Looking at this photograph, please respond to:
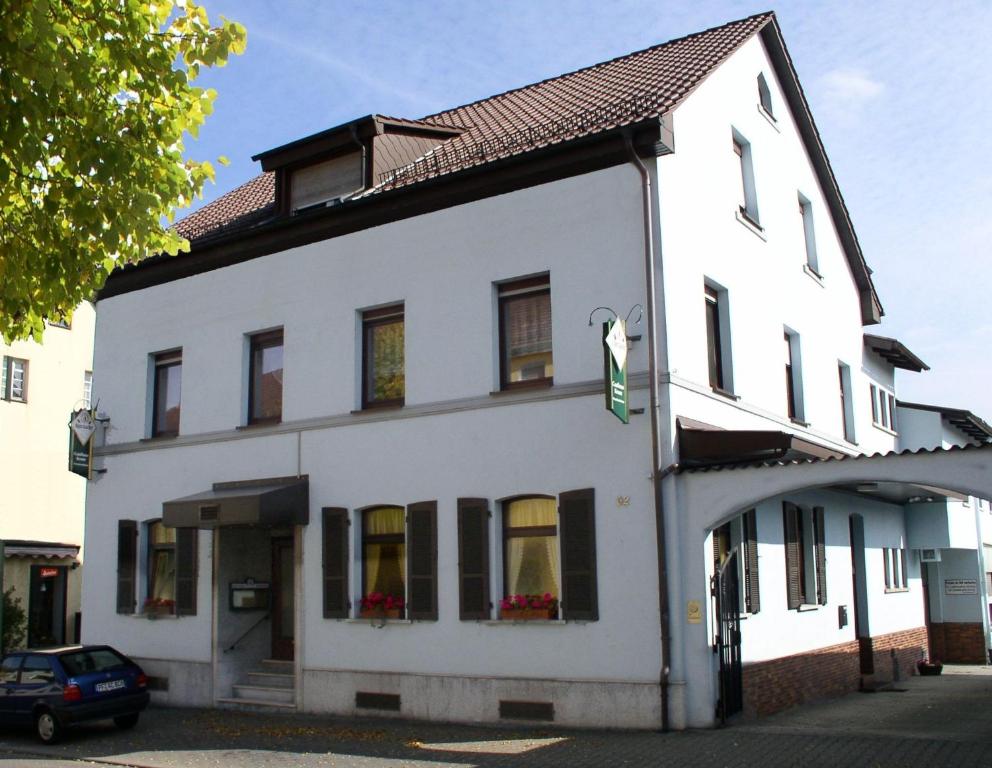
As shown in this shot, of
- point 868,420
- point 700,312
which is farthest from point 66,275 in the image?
point 868,420

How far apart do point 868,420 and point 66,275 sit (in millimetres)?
18053

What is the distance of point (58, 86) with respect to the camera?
9.63 meters

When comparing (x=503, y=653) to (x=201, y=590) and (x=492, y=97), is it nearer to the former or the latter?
(x=201, y=590)

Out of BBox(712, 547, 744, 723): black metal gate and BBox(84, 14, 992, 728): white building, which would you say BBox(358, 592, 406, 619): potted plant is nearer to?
BBox(84, 14, 992, 728): white building

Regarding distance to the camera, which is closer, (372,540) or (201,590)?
(372,540)

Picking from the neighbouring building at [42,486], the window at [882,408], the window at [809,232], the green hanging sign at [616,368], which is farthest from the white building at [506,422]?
Answer: the neighbouring building at [42,486]

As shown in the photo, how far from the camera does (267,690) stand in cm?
1694

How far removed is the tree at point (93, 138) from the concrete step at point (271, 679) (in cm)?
823

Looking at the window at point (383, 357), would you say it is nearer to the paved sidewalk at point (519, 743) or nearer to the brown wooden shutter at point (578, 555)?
the brown wooden shutter at point (578, 555)

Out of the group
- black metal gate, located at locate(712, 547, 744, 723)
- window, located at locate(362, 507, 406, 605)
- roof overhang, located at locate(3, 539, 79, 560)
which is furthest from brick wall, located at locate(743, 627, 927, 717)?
roof overhang, located at locate(3, 539, 79, 560)

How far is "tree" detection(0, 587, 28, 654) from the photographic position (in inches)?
1130

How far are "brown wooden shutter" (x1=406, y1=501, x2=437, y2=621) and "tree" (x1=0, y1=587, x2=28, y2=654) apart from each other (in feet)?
59.1

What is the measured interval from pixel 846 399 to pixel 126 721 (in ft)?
48.8

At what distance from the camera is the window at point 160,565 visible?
18.7 m
